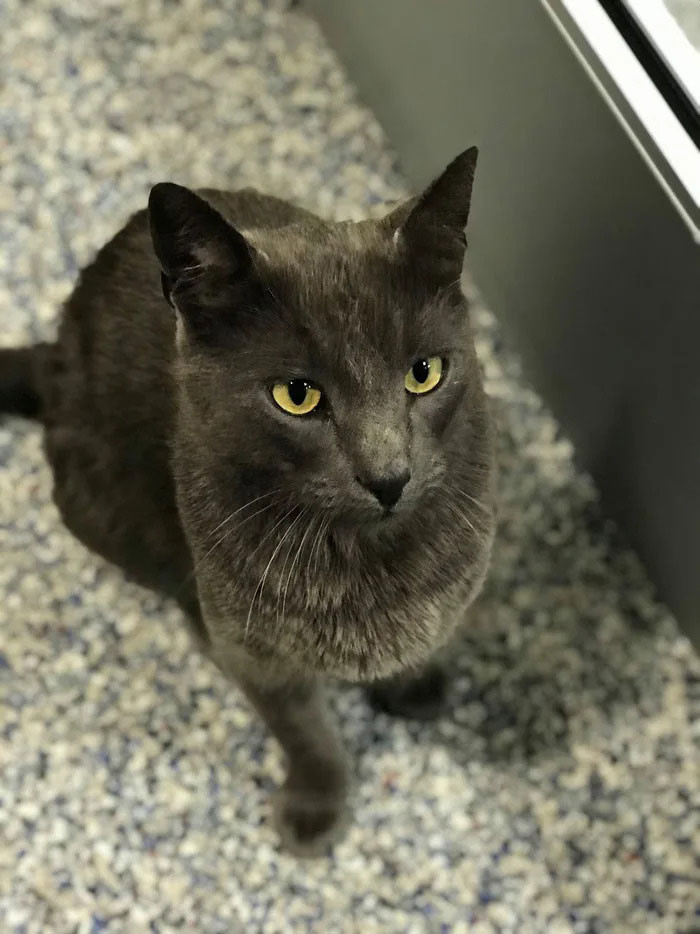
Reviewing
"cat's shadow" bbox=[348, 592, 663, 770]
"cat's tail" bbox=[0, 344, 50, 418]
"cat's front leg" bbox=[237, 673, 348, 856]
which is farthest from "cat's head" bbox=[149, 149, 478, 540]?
"cat's shadow" bbox=[348, 592, 663, 770]

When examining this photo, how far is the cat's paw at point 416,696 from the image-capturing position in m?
1.26

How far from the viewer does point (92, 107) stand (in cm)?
164

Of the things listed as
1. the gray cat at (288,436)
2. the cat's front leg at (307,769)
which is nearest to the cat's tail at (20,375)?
the gray cat at (288,436)

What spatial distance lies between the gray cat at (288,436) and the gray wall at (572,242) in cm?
30

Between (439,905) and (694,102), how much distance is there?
3.13 feet

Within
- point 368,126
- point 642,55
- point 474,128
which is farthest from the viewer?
point 368,126

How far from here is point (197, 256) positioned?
73 cm

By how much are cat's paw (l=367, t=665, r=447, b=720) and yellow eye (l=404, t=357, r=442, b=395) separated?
22.4 inches

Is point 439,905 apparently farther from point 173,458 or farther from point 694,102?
point 694,102

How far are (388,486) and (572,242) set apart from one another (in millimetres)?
594

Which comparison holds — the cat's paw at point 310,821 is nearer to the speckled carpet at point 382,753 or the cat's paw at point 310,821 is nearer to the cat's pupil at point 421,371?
the speckled carpet at point 382,753

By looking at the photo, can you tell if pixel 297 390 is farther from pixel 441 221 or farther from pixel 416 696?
pixel 416 696

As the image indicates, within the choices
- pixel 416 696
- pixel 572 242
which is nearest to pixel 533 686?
pixel 416 696

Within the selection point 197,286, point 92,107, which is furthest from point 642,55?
point 92,107
